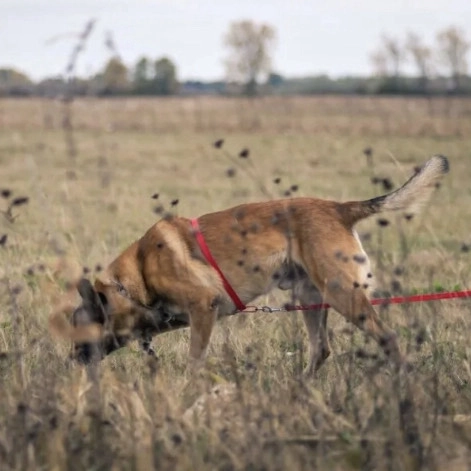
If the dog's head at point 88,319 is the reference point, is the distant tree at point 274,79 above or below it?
below

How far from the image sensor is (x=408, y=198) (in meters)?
6.84

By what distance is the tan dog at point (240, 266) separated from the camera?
6.68 meters

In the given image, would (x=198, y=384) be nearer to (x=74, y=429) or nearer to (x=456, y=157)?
(x=74, y=429)

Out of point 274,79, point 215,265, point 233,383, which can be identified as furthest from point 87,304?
point 274,79

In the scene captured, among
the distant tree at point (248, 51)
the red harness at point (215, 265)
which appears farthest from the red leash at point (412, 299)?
the distant tree at point (248, 51)

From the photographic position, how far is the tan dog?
6.68 metres

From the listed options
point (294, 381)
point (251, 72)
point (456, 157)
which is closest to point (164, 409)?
point (294, 381)

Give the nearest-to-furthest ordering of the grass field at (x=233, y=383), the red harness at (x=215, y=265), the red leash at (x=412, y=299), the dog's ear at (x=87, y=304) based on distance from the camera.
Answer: the grass field at (x=233, y=383) → the red leash at (x=412, y=299) → the dog's ear at (x=87, y=304) → the red harness at (x=215, y=265)

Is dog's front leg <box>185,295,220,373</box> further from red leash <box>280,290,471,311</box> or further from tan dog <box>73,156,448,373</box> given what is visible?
red leash <box>280,290,471,311</box>

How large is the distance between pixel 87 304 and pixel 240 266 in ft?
3.47

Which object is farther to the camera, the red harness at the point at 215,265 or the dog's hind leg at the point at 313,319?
the red harness at the point at 215,265

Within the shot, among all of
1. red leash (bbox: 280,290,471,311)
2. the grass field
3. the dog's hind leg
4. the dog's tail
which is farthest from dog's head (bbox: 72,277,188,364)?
the dog's tail

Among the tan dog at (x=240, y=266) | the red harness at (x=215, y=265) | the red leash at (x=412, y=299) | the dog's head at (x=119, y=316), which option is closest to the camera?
the red leash at (x=412, y=299)

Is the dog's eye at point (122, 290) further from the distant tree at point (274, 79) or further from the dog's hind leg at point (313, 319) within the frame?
the distant tree at point (274, 79)
